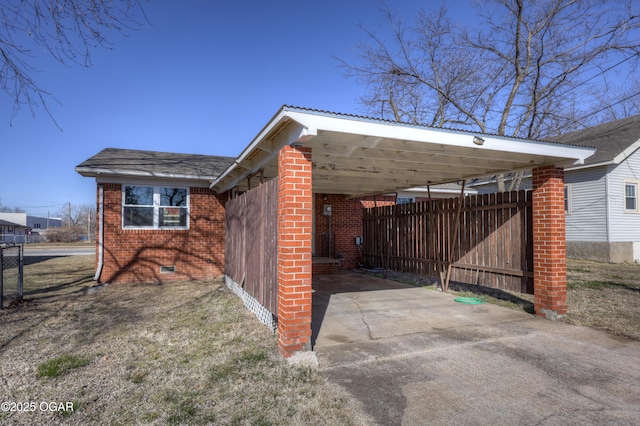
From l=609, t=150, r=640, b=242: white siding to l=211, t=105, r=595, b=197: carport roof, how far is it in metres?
10.5

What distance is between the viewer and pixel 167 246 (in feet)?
33.2

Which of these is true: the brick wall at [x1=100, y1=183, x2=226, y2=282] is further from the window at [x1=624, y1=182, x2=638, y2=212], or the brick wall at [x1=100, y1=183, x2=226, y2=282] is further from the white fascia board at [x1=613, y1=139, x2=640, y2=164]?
the window at [x1=624, y1=182, x2=638, y2=212]

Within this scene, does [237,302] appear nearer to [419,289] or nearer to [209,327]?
[209,327]

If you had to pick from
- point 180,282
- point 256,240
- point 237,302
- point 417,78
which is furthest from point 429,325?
point 417,78

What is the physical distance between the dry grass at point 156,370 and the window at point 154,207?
3425 mm

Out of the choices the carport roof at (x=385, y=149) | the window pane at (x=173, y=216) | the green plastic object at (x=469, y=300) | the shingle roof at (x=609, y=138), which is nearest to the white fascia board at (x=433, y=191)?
the shingle roof at (x=609, y=138)

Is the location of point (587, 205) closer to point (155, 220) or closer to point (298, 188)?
point (298, 188)

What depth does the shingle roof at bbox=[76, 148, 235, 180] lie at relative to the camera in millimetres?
9195

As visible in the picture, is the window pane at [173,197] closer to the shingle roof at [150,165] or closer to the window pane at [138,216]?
the window pane at [138,216]

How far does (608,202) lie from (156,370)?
676 inches

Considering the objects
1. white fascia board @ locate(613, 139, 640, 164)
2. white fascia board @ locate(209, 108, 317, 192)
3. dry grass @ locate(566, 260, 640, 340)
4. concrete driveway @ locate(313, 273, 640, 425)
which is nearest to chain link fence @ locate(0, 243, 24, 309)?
white fascia board @ locate(209, 108, 317, 192)

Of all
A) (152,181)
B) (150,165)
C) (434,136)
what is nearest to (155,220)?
(152,181)

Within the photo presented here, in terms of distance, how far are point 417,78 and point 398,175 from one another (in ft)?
27.0

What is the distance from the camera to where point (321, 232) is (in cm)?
1283
